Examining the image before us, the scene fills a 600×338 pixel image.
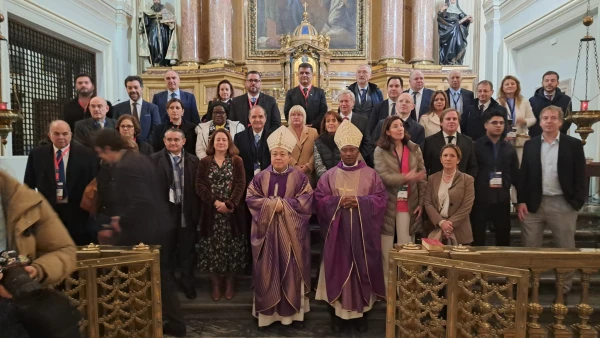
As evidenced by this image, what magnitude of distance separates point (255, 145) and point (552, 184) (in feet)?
9.20

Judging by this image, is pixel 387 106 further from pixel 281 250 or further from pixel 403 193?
pixel 281 250

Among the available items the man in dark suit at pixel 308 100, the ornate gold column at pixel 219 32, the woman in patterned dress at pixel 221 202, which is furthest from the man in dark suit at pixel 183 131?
the ornate gold column at pixel 219 32

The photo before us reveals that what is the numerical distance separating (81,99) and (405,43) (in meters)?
7.94

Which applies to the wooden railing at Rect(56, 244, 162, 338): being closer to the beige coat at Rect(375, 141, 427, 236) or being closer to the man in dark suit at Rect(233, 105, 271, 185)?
the man in dark suit at Rect(233, 105, 271, 185)

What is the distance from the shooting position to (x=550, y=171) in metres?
3.72

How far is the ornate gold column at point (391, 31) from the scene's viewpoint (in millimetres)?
9680

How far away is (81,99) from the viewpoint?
15.5 feet

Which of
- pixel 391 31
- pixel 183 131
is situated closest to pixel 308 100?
pixel 183 131

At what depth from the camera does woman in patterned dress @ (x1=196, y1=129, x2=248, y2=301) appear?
381cm

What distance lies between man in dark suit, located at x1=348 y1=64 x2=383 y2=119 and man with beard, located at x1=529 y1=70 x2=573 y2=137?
6.38 ft

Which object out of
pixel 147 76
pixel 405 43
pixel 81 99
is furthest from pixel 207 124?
pixel 405 43

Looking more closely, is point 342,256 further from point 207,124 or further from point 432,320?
point 207,124

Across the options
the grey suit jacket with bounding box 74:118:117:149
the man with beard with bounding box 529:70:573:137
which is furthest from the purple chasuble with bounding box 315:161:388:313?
the man with beard with bounding box 529:70:573:137

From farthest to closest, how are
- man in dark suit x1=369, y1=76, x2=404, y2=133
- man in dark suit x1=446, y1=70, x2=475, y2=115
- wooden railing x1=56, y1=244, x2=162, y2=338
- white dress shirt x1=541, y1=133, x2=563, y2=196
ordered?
1. man in dark suit x1=446, y1=70, x2=475, y2=115
2. man in dark suit x1=369, y1=76, x2=404, y2=133
3. white dress shirt x1=541, y1=133, x2=563, y2=196
4. wooden railing x1=56, y1=244, x2=162, y2=338
